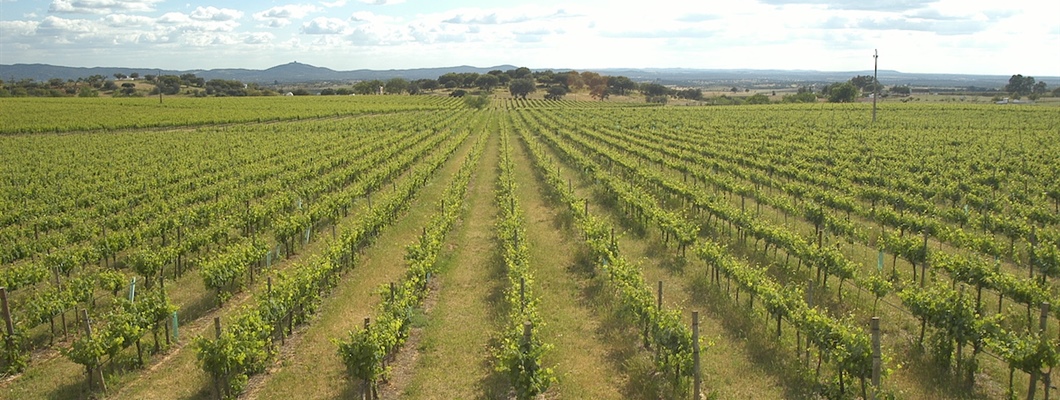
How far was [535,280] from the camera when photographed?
16062 millimetres

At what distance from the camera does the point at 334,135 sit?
5103cm

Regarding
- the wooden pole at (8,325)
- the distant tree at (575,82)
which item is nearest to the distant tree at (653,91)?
the distant tree at (575,82)

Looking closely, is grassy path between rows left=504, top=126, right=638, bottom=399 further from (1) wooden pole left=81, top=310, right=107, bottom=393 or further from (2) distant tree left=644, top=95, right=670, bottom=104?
(2) distant tree left=644, top=95, right=670, bottom=104

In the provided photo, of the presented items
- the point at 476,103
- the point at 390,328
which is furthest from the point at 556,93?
the point at 390,328

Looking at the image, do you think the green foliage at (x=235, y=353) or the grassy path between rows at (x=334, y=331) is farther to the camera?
the grassy path between rows at (x=334, y=331)

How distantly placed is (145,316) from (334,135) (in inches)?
1638

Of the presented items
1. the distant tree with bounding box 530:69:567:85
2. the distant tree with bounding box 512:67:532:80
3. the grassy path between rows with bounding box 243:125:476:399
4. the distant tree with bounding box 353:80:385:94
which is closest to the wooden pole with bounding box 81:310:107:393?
the grassy path between rows with bounding box 243:125:476:399

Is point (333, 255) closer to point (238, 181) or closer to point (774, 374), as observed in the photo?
point (774, 374)

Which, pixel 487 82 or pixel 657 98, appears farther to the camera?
pixel 487 82

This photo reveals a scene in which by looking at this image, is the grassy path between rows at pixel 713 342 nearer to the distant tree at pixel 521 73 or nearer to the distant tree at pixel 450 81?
the distant tree at pixel 450 81

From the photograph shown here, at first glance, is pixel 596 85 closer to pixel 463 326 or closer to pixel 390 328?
pixel 463 326

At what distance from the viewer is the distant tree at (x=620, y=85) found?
145 meters

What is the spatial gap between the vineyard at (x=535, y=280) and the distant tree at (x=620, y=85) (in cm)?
11176

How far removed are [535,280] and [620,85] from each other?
13561cm
